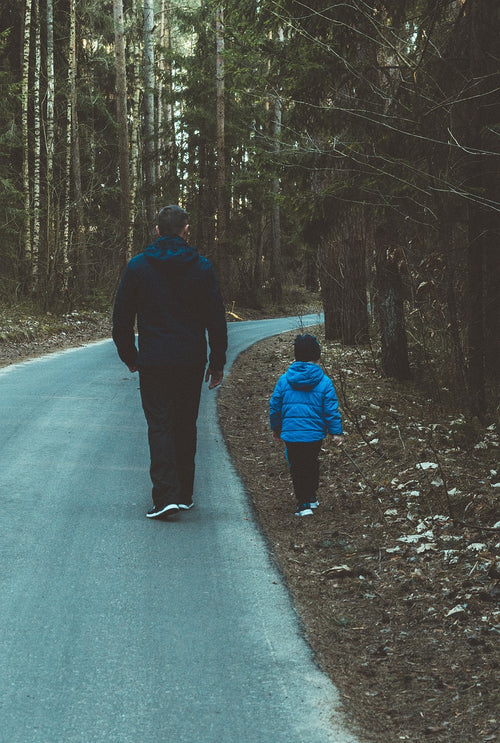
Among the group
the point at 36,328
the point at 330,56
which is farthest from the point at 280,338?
the point at 330,56

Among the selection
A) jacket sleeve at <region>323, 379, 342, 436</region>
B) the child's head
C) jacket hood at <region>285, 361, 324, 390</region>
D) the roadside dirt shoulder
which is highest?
the child's head

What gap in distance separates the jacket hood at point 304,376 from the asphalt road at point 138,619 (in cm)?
114

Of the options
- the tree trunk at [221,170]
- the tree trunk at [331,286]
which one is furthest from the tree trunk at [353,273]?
the tree trunk at [221,170]

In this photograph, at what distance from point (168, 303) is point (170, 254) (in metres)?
0.38

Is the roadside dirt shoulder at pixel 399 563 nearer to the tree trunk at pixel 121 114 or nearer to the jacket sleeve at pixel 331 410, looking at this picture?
the jacket sleeve at pixel 331 410

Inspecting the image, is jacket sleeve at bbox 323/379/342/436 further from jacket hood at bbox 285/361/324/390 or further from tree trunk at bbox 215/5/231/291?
tree trunk at bbox 215/5/231/291

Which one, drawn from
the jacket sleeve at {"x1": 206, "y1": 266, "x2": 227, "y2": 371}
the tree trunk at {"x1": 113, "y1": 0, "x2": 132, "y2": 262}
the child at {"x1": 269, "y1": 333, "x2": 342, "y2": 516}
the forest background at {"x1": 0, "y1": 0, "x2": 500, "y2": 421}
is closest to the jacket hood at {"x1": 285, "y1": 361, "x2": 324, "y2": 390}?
the child at {"x1": 269, "y1": 333, "x2": 342, "y2": 516}

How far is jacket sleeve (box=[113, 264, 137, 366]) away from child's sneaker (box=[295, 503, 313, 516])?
1864 mm

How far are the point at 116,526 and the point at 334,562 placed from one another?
64.4 inches

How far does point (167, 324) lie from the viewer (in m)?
6.10

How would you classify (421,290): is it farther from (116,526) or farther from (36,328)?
(36,328)

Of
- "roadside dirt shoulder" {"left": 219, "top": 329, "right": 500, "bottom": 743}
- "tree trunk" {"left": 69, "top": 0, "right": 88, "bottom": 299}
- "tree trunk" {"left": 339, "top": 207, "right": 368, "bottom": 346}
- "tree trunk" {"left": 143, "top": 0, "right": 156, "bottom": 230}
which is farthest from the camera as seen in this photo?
"tree trunk" {"left": 143, "top": 0, "right": 156, "bottom": 230}

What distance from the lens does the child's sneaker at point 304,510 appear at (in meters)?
6.58

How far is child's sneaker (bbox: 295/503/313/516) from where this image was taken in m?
6.58
